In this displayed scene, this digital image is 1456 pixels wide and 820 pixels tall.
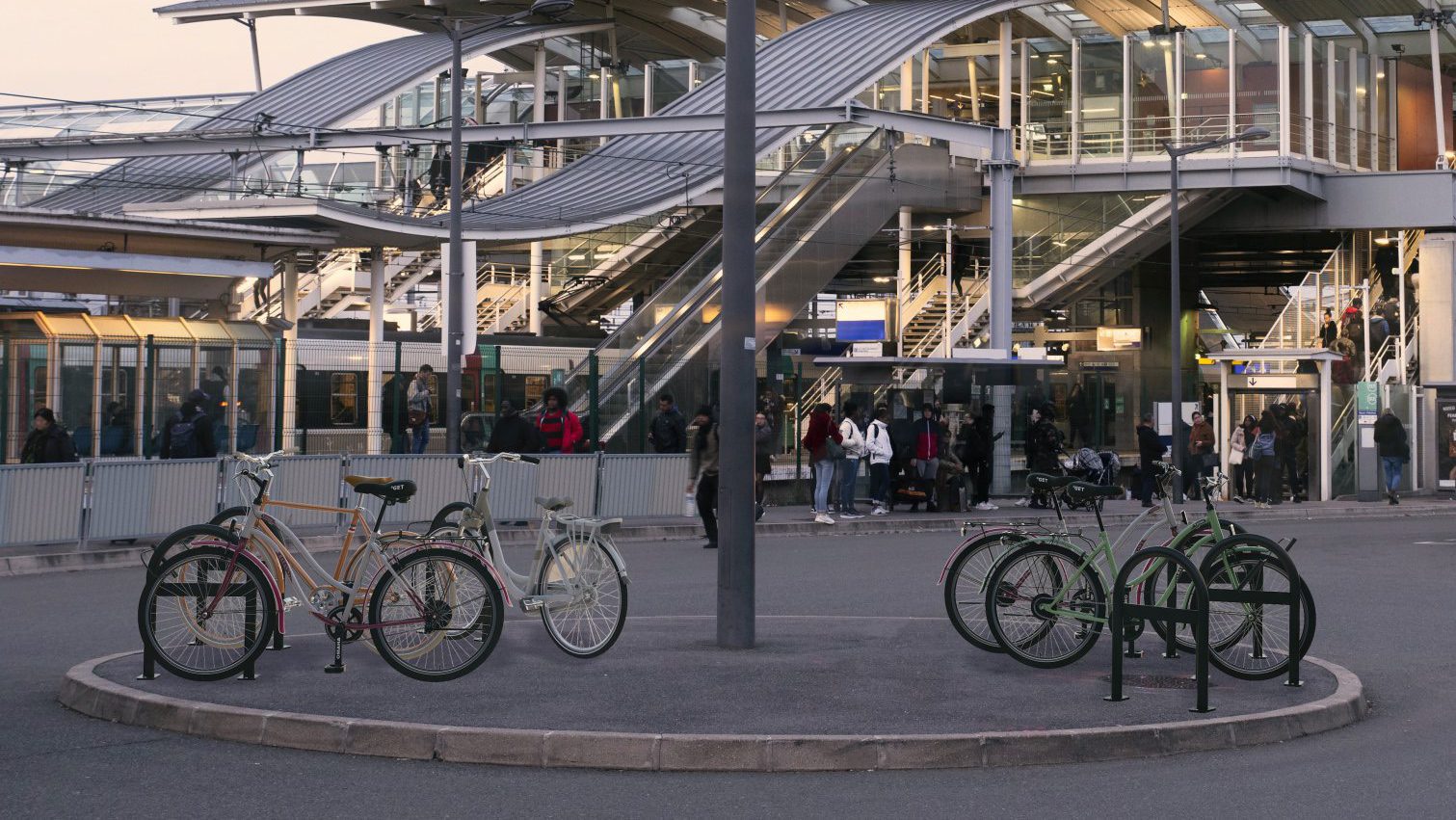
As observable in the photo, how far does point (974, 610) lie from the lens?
1049cm

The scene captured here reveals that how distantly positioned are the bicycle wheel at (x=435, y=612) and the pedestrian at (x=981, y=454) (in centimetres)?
1789

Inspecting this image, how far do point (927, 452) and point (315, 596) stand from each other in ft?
55.4

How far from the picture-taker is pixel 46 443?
19672 millimetres

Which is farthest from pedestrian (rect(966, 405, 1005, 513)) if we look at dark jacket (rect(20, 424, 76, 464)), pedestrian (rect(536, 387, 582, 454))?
dark jacket (rect(20, 424, 76, 464))

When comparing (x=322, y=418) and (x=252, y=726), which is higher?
(x=322, y=418)

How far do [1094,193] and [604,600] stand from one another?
30.9 m

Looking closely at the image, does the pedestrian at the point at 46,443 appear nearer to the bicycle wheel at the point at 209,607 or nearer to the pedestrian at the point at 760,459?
the pedestrian at the point at 760,459

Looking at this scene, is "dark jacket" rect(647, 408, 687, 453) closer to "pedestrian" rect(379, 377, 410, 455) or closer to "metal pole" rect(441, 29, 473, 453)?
"metal pole" rect(441, 29, 473, 453)

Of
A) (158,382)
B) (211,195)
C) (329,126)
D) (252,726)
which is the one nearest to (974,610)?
(252,726)

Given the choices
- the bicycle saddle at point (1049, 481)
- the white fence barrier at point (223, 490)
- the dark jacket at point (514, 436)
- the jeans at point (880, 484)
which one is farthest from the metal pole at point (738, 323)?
the jeans at point (880, 484)

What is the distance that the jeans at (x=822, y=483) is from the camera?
930 inches

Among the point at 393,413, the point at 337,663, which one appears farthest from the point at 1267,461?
the point at 337,663

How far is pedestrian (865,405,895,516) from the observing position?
25000 mm

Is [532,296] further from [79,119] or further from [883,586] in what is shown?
[883,586]
